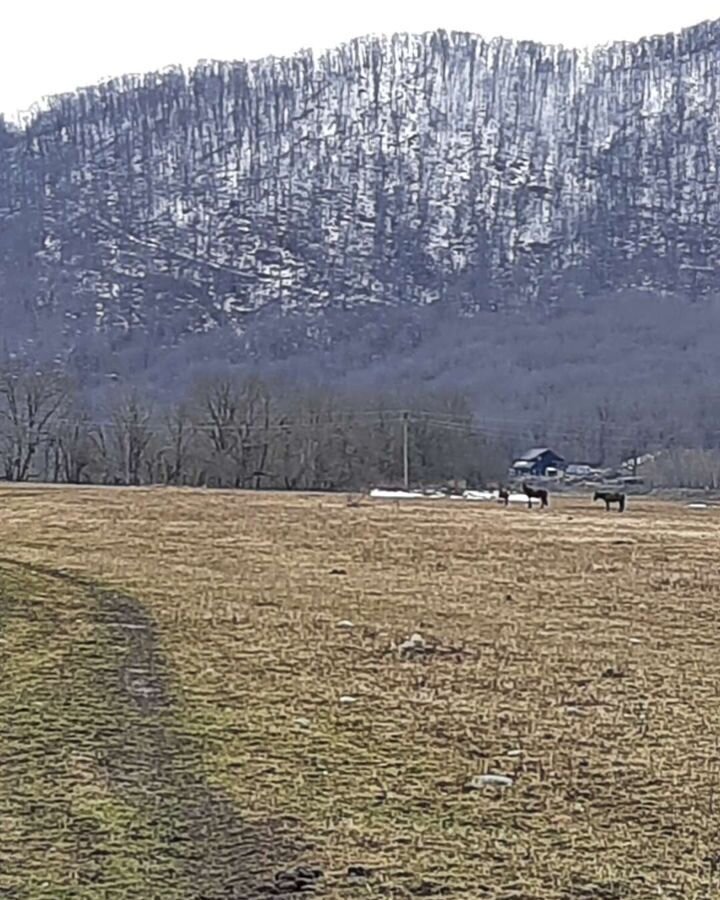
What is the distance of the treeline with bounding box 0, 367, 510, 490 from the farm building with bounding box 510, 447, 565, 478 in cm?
196

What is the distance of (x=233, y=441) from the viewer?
98.3 meters

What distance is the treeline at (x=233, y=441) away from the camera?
9512cm

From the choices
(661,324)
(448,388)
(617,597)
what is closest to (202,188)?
(661,324)

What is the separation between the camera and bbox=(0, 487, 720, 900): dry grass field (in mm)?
7191

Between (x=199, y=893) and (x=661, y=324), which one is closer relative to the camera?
(x=199, y=893)

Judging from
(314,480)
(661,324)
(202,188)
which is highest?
(202,188)

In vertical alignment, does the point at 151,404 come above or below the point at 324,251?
below

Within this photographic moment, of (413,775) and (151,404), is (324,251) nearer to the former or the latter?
(151,404)

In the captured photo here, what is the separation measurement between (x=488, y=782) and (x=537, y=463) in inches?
3984

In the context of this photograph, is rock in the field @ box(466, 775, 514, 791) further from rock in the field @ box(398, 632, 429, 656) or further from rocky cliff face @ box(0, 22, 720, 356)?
rocky cliff face @ box(0, 22, 720, 356)

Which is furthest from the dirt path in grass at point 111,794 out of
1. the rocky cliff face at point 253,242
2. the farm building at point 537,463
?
the rocky cliff face at point 253,242

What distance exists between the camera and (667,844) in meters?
7.66

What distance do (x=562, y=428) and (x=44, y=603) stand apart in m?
106

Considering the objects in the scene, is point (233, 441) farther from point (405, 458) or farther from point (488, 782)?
point (488, 782)
